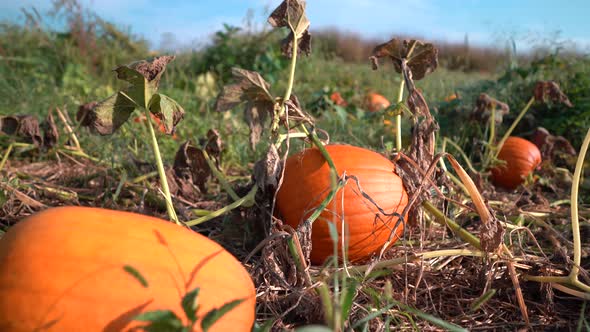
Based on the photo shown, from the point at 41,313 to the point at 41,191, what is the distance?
158 centimetres

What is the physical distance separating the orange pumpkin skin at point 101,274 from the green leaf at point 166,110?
38 cm

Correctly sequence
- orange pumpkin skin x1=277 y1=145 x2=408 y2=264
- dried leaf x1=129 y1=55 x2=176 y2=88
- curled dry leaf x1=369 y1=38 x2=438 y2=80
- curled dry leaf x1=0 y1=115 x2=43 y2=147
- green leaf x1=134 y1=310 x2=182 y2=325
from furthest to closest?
curled dry leaf x1=0 y1=115 x2=43 y2=147
curled dry leaf x1=369 y1=38 x2=438 y2=80
orange pumpkin skin x1=277 y1=145 x2=408 y2=264
dried leaf x1=129 y1=55 x2=176 y2=88
green leaf x1=134 y1=310 x2=182 y2=325

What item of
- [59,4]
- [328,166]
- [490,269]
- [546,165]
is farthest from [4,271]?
[59,4]

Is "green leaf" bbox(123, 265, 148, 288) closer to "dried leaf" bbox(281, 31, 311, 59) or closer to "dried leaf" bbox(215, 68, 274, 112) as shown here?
"dried leaf" bbox(215, 68, 274, 112)

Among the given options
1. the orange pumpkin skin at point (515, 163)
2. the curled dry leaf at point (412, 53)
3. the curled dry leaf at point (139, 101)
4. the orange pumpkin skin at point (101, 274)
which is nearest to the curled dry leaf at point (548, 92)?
the orange pumpkin skin at point (515, 163)

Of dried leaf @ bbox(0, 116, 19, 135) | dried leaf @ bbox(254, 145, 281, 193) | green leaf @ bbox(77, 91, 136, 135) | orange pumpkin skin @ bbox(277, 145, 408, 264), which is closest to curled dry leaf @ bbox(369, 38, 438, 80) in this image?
orange pumpkin skin @ bbox(277, 145, 408, 264)

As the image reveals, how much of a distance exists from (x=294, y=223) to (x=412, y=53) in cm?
85

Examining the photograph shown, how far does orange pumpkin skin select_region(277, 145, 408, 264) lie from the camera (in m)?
1.68

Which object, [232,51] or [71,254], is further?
[232,51]

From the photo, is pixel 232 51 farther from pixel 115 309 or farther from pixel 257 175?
pixel 115 309

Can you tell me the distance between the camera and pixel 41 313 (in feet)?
3.26

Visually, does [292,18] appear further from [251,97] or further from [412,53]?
[412,53]

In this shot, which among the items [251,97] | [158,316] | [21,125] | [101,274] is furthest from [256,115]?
[21,125]

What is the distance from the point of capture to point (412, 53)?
201 centimetres
